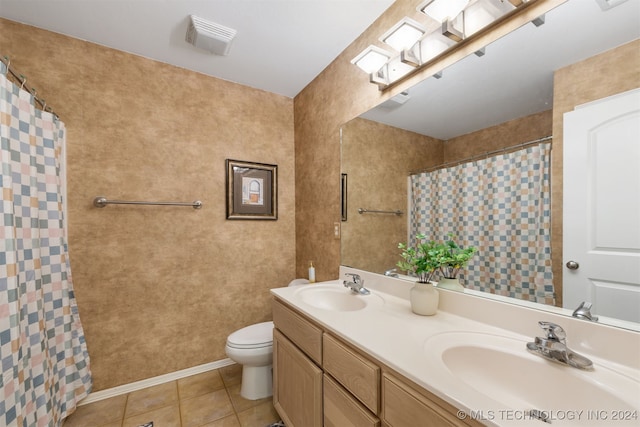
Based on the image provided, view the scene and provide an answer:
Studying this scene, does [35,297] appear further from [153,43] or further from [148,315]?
[153,43]

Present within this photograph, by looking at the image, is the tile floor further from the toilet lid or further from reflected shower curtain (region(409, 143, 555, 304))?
reflected shower curtain (region(409, 143, 555, 304))

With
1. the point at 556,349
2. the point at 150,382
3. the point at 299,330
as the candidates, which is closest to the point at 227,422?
the point at 150,382

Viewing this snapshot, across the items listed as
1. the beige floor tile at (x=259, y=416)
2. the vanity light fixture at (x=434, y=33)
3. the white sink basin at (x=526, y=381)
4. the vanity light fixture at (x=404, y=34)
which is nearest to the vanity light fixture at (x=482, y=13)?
the vanity light fixture at (x=434, y=33)

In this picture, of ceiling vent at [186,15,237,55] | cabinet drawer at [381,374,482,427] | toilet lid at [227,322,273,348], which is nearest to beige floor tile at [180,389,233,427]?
toilet lid at [227,322,273,348]

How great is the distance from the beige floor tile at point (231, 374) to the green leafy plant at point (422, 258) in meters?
1.53

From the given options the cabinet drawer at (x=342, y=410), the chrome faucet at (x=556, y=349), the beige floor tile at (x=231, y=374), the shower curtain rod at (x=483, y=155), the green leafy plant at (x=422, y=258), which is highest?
the shower curtain rod at (x=483, y=155)

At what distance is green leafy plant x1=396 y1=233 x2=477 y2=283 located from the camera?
1080 mm

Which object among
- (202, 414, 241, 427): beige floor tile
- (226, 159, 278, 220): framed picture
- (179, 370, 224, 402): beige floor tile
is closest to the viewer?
(202, 414, 241, 427): beige floor tile

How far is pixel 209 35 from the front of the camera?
1595 mm

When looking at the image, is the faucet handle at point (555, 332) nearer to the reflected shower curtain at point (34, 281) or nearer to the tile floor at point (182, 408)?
the tile floor at point (182, 408)

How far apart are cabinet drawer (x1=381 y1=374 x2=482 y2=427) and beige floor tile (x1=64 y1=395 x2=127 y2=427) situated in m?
1.72

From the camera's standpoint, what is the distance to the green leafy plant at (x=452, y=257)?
1.07 m

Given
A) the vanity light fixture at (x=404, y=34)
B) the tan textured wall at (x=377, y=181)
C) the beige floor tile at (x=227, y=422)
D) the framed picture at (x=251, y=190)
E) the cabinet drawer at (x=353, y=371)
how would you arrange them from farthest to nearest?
the framed picture at (x=251, y=190)
the beige floor tile at (x=227, y=422)
the tan textured wall at (x=377, y=181)
the vanity light fixture at (x=404, y=34)
the cabinet drawer at (x=353, y=371)

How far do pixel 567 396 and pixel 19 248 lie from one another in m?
2.10
